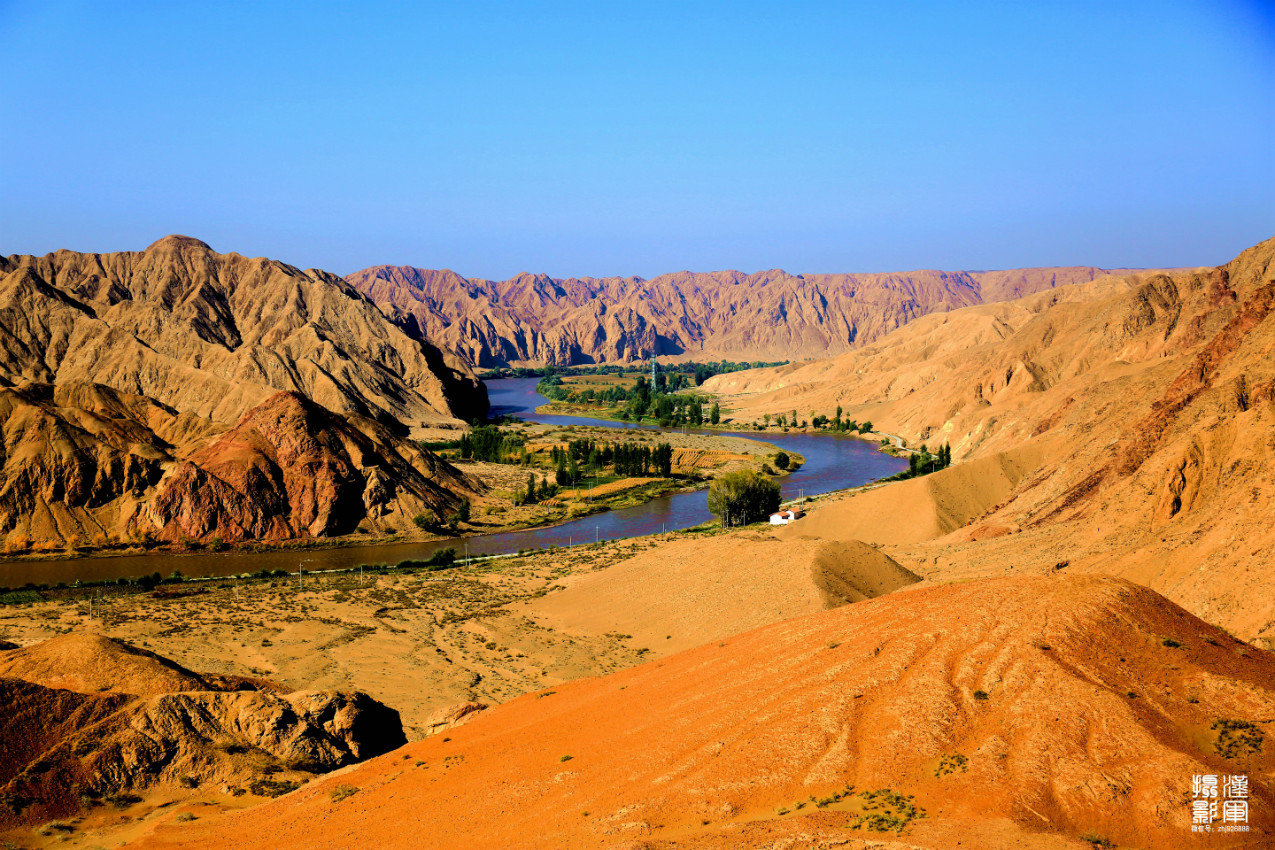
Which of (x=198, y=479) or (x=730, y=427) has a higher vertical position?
(x=198, y=479)

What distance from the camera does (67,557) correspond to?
63781 mm

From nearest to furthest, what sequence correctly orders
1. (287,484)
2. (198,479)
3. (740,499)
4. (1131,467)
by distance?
(1131,467) < (198,479) < (287,484) < (740,499)

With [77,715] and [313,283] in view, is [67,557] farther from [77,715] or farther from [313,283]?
[313,283]

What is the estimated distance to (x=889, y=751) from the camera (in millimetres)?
17438

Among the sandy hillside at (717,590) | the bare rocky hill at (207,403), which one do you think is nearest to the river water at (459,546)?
the bare rocky hill at (207,403)

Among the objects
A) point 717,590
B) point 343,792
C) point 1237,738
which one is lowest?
point 717,590

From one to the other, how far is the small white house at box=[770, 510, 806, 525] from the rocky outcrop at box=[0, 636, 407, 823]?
151ft

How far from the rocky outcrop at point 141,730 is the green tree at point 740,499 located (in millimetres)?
50487

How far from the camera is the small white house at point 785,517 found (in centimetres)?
6862

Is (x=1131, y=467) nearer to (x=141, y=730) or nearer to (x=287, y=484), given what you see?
(x=141, y=730)

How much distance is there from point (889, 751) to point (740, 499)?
57823 mm

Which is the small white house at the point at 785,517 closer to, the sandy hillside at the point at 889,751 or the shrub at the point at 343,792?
the sandy hillside at the point at 889,751

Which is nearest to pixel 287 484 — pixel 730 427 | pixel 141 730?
pixel 141 730

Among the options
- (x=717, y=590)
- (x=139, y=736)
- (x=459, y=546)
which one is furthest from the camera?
(x=459, y=546)
